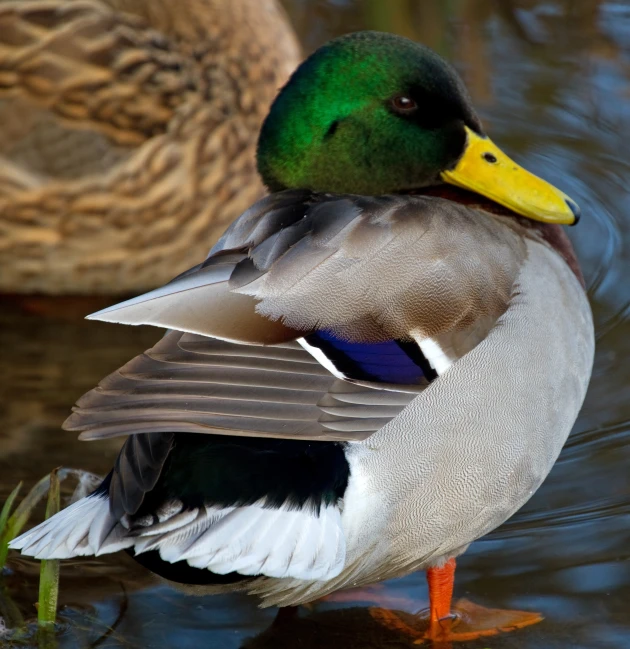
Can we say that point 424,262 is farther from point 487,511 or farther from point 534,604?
point 534,604

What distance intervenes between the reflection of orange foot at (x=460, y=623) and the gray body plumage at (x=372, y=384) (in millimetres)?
244

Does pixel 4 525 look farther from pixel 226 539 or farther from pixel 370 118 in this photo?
pixel 370 118

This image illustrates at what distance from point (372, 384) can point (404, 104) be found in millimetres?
1033

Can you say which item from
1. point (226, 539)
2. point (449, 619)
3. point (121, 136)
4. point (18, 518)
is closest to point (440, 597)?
point (449, 619)

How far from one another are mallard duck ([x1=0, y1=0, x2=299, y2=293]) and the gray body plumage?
1264 mm

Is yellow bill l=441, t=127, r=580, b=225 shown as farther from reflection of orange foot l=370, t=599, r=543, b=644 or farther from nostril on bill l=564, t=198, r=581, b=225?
reflection of orange foot l=370, t=599, r=543, b=644

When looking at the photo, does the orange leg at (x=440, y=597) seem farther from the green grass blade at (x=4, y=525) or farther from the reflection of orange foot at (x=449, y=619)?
the green grass blade at (x=4, y=525)

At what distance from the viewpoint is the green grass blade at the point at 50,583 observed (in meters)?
2.91

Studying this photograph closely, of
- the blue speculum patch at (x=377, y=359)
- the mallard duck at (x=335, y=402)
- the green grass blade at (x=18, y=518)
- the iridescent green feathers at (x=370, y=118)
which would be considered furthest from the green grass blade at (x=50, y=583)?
the iridescent green feathers at (x=370, y=118)

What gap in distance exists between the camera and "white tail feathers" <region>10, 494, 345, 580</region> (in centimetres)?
253

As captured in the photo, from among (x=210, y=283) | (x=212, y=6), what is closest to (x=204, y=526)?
(x=210, y=283)

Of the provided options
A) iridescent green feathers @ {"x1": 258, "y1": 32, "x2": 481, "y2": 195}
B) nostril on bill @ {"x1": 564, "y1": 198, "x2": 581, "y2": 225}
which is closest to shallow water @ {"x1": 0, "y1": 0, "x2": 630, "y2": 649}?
nostril on bill @ {"x1": 564, "y1": 198, "x2": 581, "y2": 225}

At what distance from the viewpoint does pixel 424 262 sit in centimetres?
293

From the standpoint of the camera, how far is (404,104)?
3471 mm
